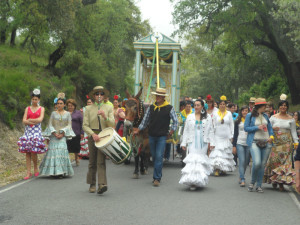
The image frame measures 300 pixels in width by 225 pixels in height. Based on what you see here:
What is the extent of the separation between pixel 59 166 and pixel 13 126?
6.01 m

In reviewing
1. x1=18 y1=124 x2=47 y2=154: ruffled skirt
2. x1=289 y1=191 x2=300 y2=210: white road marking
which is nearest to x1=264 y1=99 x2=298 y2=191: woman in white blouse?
x1=289 y1=191 x2=300 y2=210: white road marking

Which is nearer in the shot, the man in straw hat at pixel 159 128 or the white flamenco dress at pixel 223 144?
the man in straw hat at pixel 159 128

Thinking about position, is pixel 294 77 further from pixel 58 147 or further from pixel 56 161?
pixel 56 161

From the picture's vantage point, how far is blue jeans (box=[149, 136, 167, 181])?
10055 mm

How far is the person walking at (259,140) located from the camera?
9.51 meters

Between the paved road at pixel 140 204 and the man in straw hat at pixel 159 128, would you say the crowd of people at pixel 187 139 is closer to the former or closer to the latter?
the man in straw hat at pixel 159 128

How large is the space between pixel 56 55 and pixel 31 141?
16957mm

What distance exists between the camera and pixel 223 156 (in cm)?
1238

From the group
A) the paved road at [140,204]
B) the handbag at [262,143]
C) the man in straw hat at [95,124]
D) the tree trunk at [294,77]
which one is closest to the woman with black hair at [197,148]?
the paved road at [140,204]

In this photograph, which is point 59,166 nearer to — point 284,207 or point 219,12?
point 284,207

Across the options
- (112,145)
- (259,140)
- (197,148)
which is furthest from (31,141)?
(259,140)

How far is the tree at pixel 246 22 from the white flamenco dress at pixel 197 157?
16.8 m

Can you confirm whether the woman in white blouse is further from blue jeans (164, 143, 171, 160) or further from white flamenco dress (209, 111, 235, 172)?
blue jeans (164, 143, 171, 160)

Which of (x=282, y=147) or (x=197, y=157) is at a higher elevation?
(x=282, y=147)
